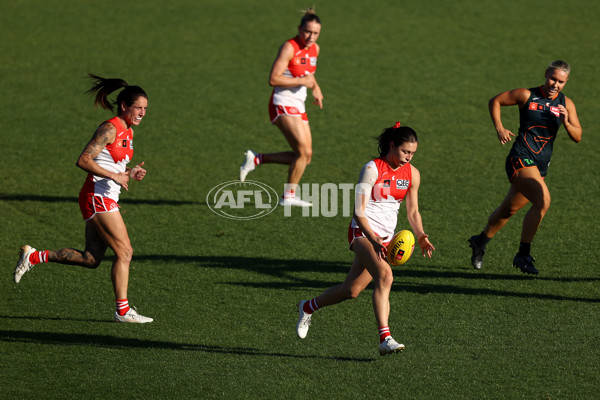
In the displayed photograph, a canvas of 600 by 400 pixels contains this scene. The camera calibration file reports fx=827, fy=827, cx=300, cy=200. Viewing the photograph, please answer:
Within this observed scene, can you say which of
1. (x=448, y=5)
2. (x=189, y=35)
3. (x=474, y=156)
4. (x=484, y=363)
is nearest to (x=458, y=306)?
(x=484, y=363)

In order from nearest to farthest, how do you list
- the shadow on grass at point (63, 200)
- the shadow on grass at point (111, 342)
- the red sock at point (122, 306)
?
the shadow on grass at point (111, 342), the red sock at point (122, 306), the shadow on grass at point (63, 200)

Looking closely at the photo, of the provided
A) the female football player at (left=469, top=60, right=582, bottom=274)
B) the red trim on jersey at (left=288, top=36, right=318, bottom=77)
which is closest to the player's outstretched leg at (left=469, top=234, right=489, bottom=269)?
the female football player at (left=469, top=60, right=582, bottom=274)

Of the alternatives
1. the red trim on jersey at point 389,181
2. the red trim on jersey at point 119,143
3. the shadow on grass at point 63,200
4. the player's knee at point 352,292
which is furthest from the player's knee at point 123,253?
the shadow on grass at point 63,200

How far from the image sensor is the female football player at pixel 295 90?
10.8m

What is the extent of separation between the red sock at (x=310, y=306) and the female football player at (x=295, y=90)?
167 inches

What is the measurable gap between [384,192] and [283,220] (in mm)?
4257

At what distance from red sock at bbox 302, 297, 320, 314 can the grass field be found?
296mm

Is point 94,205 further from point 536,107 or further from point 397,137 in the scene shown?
point 536,107

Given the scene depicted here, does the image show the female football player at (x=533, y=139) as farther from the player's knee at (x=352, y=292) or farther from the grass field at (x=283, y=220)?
the player's knee at (x=352, y=292)

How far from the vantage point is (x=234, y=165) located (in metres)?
13.1

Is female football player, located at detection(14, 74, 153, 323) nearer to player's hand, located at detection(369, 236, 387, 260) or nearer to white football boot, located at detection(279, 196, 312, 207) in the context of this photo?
player's hand, located at detection(369, 236, 387, 260)

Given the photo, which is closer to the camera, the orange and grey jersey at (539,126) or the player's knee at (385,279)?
the player's knee at (385,279)

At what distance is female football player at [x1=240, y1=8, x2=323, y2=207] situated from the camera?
35.4ft

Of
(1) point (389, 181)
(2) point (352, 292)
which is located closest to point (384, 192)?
(1) point (389, 181)
